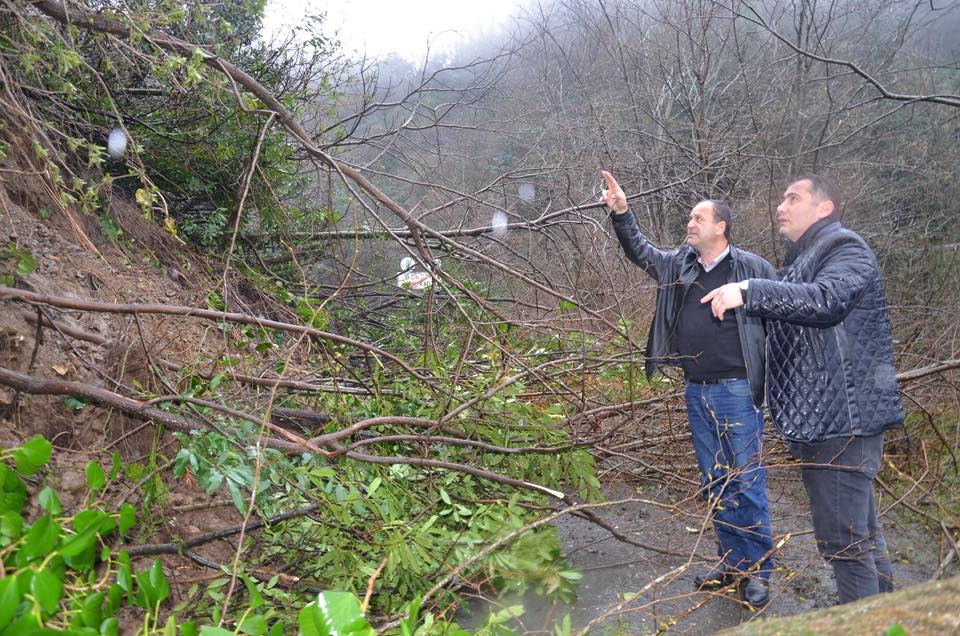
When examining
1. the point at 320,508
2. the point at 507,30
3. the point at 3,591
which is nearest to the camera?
the point at 3,591

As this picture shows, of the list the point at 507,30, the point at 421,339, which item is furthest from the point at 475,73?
the point at 507,30

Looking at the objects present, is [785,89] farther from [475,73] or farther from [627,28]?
[475,73]

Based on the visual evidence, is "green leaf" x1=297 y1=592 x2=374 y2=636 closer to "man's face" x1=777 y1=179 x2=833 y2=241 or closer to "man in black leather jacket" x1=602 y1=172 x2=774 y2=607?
"man in black leather jacket" x1=602 y1=172 x2=774 y2=607

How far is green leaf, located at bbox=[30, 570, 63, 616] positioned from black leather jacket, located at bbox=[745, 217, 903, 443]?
2.50 metres

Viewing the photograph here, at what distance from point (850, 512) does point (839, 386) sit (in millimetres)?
507

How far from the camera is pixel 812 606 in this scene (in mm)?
3471

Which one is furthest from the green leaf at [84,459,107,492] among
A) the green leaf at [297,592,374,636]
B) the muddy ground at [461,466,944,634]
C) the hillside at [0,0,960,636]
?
the muddy ground at [461,466,944,634]

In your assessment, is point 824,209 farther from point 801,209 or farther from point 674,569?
point 674,569

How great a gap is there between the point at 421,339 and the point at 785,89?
268 inches

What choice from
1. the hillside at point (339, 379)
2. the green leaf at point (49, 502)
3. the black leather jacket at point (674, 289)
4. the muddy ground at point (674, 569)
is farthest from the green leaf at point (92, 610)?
the black leather jacket at point (674, 289)

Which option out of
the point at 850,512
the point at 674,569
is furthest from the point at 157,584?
the point at 850,512

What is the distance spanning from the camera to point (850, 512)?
2.77 metres

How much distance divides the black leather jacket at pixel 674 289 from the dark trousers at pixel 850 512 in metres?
0.49

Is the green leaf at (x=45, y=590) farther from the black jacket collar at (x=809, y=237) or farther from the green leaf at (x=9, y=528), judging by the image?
the black jacket collar at (x=809, y=237)
